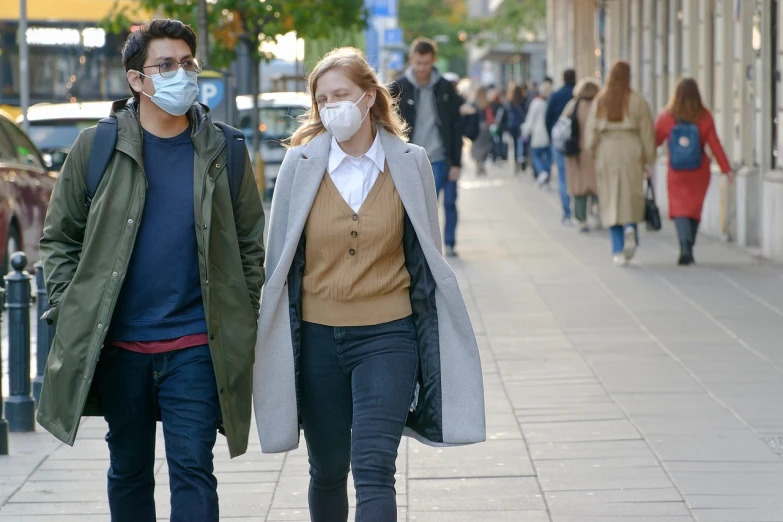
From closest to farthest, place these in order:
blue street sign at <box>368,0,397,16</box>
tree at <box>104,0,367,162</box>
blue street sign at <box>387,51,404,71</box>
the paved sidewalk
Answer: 1. the paved sidewalk
2. tree at <box>104,0,367,162</box>
3. blue street sign at <box>368,0,397,16</box>
4. blue street sign at <box>387,51,404,71</box>

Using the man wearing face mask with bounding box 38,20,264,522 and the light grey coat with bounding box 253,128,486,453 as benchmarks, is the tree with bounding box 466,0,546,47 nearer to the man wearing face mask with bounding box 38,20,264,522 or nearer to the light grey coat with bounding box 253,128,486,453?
the light grey coat with bounding box 253,128,486,453

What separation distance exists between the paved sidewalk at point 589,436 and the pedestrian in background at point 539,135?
1141cm

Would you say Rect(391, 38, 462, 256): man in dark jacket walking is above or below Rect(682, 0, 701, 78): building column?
below

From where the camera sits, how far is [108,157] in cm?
406

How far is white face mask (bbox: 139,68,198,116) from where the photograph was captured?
4.07 meters

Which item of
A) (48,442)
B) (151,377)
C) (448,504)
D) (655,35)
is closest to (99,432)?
(48,442)

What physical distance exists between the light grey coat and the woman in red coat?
891 cm

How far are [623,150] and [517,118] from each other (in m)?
16.8

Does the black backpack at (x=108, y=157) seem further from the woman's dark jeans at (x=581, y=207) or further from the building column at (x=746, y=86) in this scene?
the woman's dark jeans at (x=581, y=207)

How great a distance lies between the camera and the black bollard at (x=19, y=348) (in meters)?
6.90

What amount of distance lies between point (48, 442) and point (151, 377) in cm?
292

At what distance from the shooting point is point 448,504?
18.0 feet

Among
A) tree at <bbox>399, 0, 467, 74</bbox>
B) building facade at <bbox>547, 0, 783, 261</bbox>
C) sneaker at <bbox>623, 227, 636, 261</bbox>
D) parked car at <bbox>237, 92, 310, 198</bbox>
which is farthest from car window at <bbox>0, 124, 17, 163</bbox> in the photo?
tree at <bbox>399, 0, 467, 74</bbox>

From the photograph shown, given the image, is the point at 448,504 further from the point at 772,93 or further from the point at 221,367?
the point at 772,93
